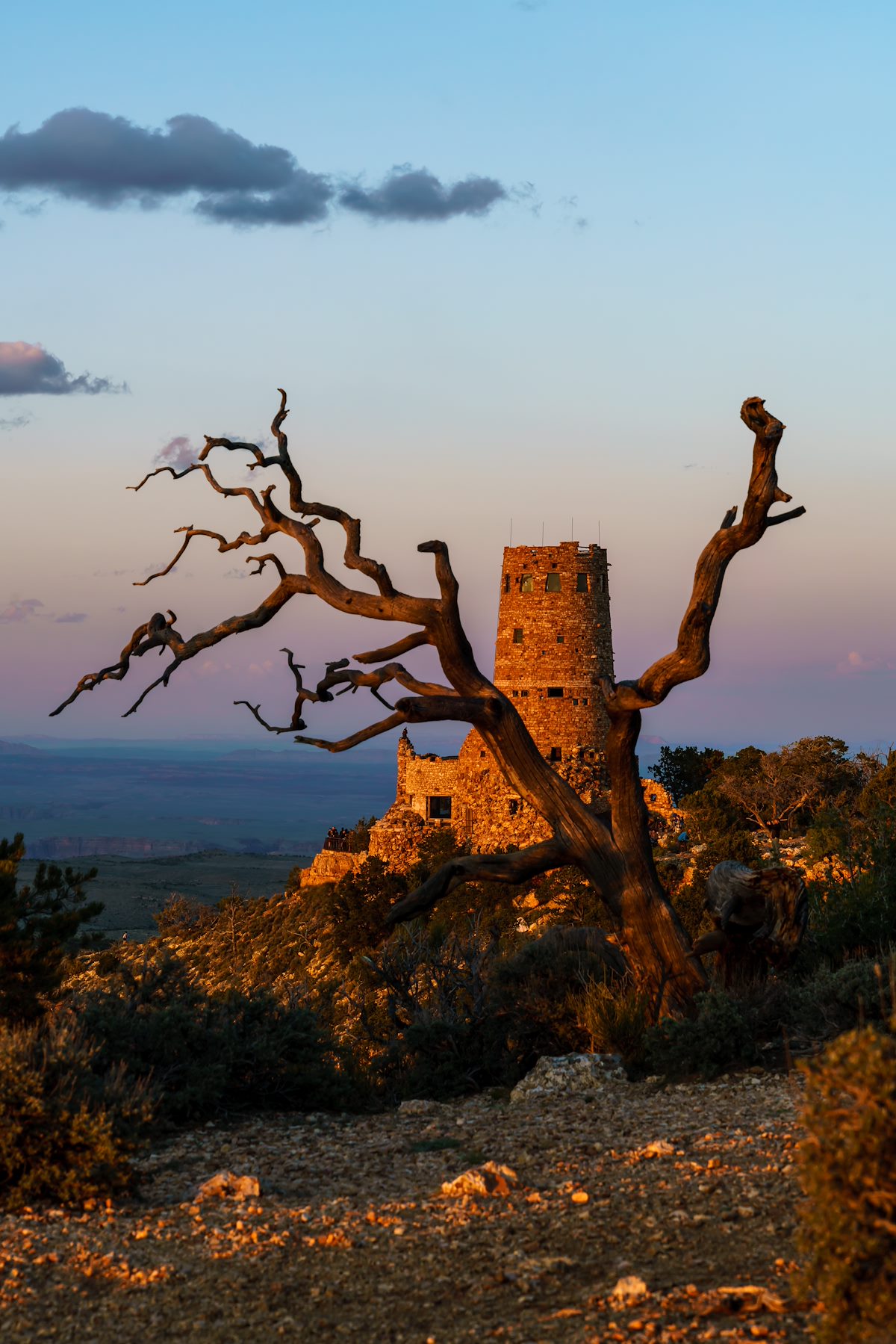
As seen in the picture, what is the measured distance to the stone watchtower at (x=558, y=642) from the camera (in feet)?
186

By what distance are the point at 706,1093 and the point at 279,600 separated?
7.83m

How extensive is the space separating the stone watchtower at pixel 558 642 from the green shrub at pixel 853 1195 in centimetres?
4976

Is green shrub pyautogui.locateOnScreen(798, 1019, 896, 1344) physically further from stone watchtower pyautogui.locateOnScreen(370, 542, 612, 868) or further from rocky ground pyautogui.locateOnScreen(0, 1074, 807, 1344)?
stone watchtower pyautogui.locateOnScreen(370, 542, 612, 868)

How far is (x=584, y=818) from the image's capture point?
599 inches

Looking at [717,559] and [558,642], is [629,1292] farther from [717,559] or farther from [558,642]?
Answer: [558,642]

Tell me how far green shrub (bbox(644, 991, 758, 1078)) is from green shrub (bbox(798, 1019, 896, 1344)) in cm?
665

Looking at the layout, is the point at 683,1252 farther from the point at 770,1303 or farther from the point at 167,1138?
the point at 167,1138

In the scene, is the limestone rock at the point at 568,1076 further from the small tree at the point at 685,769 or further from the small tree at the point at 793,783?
the small tree at the point at 685,769

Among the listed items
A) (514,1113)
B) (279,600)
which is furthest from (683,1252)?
(279,600)

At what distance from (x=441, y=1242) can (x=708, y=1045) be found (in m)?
5.29

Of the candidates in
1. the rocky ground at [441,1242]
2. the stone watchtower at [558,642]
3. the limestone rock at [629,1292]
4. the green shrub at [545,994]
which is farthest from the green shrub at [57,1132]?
the stone watchtower at [558,642]

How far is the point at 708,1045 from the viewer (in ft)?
42.4

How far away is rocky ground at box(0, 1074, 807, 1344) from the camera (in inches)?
281

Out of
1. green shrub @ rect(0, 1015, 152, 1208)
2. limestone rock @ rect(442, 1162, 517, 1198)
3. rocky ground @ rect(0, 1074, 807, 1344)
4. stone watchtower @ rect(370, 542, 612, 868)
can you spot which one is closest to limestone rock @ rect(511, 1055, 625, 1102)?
rocky ground @ rect(0, 1074, 807, 1344)
